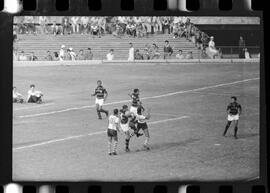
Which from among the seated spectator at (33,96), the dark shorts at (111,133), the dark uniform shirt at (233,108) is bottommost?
the dark shorts at (111,133)

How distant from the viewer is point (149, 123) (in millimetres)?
18375

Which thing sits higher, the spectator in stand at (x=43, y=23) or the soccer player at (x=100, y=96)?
the spectator in stand at (x=43, y=23)

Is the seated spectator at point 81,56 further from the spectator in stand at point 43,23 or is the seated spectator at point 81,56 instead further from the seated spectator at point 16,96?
the seated spectator at point 16,96

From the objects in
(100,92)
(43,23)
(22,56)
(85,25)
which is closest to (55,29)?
(43,23)

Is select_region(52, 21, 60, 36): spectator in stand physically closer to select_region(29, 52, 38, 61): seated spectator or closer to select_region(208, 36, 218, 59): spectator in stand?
select_region(29, 52, 38, 61): seated spectator

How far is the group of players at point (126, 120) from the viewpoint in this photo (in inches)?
695

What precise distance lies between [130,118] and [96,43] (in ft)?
6.15

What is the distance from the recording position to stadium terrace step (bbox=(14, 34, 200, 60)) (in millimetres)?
18266

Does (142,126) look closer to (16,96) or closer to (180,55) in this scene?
→ (180,55)

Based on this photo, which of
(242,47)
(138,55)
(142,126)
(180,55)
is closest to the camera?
(242,47)

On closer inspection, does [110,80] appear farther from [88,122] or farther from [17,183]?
[17,183]

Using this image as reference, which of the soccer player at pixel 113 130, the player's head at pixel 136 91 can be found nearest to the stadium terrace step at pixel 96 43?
the player's head at pixel 136 91

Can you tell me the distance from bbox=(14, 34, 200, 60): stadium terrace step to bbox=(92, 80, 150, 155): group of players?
2.79ft

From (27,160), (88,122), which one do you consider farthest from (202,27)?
(27,160)
